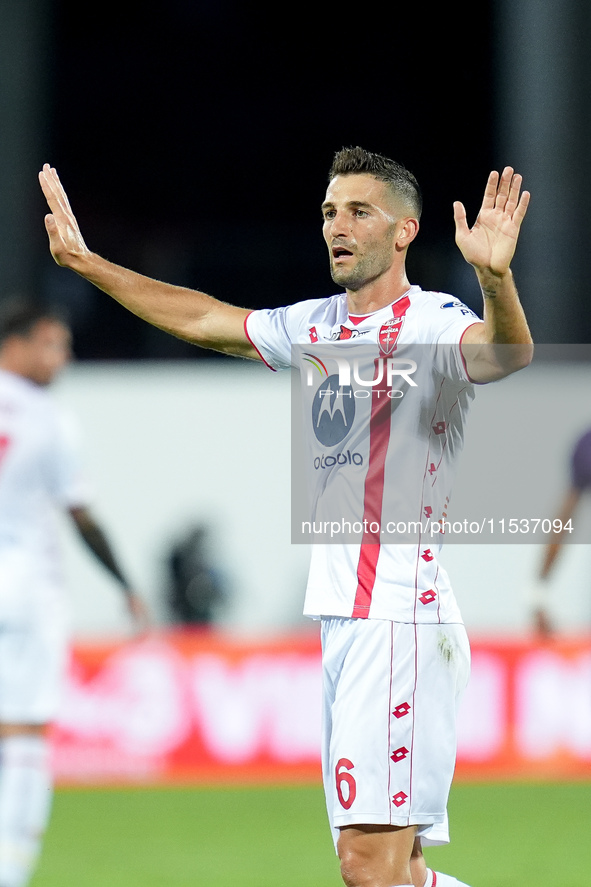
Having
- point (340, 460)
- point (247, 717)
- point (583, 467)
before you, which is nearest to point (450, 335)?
point (340, 460)

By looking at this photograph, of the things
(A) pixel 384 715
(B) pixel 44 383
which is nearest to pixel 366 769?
(A) pixel 384 715

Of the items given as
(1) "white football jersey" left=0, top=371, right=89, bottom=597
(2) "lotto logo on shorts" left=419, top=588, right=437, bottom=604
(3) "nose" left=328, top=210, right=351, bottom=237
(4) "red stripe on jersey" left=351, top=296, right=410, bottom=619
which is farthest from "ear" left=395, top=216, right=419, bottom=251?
(1) "white football jersey" left=0, top=371, right=89, bottom=597

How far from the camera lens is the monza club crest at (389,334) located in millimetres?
3729

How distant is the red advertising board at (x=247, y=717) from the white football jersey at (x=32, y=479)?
3.21 m

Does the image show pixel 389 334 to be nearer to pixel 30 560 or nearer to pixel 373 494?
pixel 373 494

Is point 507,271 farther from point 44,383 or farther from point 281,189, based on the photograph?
point 281,189

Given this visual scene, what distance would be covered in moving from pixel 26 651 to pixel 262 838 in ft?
7.57

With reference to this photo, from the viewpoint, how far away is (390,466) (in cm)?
368

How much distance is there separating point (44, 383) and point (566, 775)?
468 centimetres

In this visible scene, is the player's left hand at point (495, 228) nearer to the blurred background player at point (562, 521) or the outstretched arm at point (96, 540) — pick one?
the blurred background player at point (562, 521)

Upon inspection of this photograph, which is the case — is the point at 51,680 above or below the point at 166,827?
above

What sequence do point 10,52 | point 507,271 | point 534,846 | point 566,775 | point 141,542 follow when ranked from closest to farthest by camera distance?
point 507,271, point 534,846, point 566,775, point 141,542, point 10,52

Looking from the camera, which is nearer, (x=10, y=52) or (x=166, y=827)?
(x=166, y=827)

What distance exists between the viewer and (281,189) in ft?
63.9
